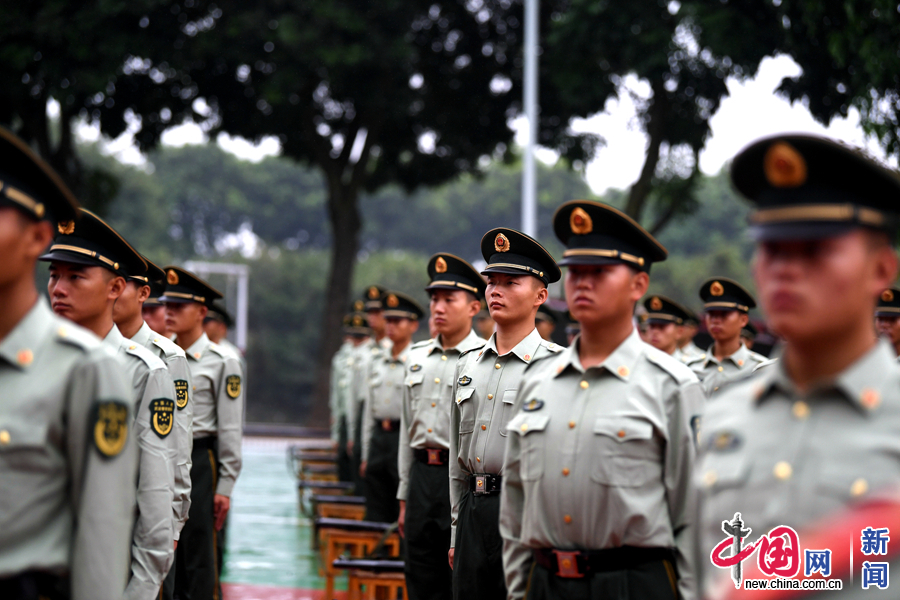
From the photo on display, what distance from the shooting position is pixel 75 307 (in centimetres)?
378

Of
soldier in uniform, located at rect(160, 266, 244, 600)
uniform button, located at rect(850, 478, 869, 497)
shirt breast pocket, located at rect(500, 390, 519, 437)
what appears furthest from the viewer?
soldier in uniform, located at rect(160, 266, 244, 600)

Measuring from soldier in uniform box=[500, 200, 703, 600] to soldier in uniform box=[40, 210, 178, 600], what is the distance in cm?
140

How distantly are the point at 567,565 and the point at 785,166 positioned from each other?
150 centimetres

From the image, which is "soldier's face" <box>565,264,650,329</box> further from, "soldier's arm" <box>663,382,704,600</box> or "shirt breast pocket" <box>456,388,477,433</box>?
"shirt breast pocket" <box>456,388,477,433</box>

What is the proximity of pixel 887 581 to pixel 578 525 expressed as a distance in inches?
46.8

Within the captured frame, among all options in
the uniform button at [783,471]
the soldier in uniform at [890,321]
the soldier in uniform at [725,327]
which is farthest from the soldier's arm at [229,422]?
the uniform button at [783,471]

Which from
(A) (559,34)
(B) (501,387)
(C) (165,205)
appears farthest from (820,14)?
(C) (165,205)

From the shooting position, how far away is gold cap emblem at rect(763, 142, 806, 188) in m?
2.28

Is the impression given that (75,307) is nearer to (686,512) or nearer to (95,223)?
(95,223)

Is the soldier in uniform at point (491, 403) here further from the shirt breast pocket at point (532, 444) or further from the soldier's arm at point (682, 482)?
the soldier's arm at point (682, 482)

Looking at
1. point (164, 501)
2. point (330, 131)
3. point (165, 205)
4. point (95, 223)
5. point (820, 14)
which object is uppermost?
point (165, 205)

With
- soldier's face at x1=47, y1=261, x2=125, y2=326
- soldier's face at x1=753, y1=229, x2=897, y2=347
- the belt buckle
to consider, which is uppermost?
soldier's face at x1=47, y1=261, x2=125, y2=326

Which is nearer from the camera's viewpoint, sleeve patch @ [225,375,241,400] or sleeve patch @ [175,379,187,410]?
sleeve patch @ [175,379,187,410]

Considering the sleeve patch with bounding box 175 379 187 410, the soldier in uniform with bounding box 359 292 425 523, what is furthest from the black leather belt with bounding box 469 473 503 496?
the soldier in uniform with bounding box 359 292 425 523
